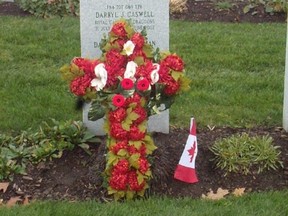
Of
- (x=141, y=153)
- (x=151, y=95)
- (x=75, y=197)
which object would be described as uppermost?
(x=151, y=95)

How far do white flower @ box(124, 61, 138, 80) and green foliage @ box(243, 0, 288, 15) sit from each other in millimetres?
6162

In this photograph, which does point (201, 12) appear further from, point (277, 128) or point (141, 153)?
point (141, 153)

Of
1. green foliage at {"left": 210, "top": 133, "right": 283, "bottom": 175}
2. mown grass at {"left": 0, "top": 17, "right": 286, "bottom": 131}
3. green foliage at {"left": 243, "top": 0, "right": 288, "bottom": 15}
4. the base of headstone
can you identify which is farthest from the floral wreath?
green foliage at {"left": 243, "top": 0, "right": 288, "bottom": 15}

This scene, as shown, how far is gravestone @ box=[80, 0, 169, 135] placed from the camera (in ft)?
19.0

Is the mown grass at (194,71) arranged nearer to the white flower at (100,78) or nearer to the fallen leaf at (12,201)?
the fallen leaf at (12,201)

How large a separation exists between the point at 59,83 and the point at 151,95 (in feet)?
8.89

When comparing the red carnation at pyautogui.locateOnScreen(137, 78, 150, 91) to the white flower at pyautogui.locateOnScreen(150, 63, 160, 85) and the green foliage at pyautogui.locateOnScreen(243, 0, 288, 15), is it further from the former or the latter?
the green foliage at pyautogui.locateOnScreen(243, 0, 288, 15)

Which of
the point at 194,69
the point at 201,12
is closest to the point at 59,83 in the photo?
the point at 194,69

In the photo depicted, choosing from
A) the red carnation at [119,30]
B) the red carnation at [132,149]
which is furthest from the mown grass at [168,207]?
the red carnation at [119,30]

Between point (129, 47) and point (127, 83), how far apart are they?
0.34 metres

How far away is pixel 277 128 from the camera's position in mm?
6297

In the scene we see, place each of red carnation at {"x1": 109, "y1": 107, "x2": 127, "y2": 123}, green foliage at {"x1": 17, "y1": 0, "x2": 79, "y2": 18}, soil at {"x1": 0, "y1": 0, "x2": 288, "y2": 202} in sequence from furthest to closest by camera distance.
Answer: green foliage at {"x1": 17, "y1": 0, "x2": 79, "y2": 18} < soil at {"x1": 0, "y1": 0, "x2": 288, "y2": 202} < red carnation at {"x1": 109, "y1": 107, "x2": 127, "y2": 123}

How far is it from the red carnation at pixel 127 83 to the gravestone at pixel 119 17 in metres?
1.01

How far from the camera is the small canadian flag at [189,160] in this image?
5223 millimetres
